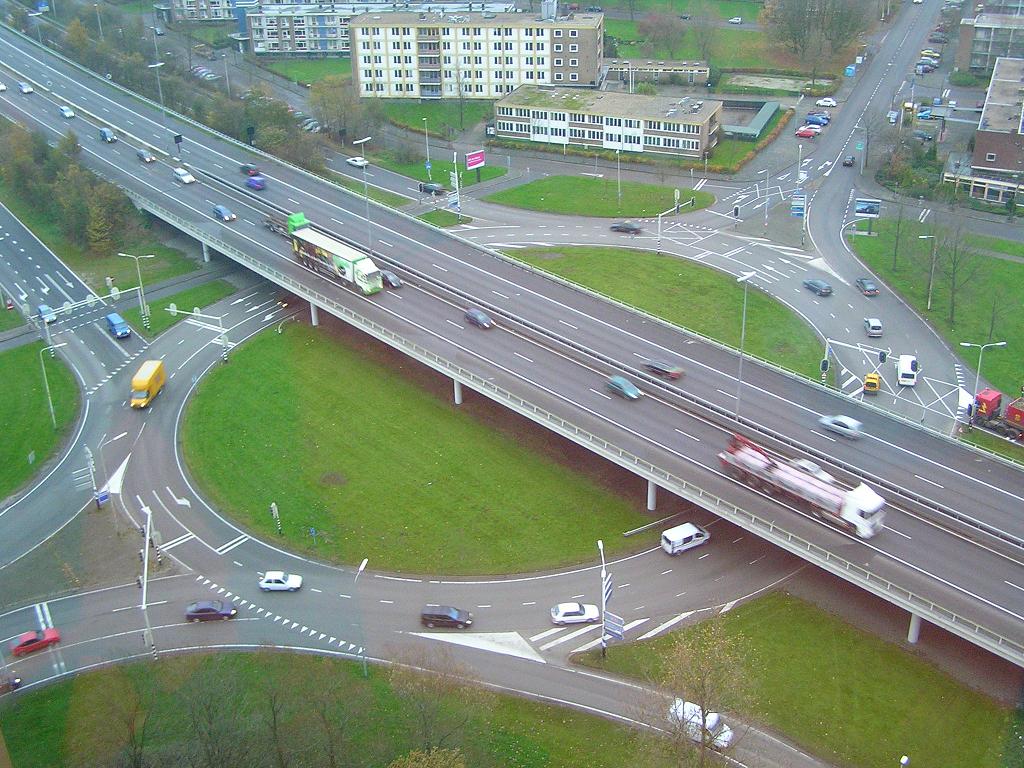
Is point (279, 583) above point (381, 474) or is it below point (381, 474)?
below

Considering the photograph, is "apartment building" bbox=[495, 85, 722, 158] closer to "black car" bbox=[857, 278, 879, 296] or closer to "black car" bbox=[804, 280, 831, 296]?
"black car" bbox=[804, 280, 831, 296]

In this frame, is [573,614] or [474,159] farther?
[474,159]

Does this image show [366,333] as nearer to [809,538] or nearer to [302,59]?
[809,538]

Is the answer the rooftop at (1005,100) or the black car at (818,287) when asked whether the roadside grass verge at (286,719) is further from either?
the rooftop at (1005,100)

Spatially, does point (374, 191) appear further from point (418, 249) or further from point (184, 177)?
point (418, 249)

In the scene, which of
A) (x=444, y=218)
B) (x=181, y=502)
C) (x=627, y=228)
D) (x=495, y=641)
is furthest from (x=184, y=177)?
(x=495, y=641)

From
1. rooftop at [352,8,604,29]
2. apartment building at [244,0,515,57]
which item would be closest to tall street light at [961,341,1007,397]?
rooftop at [352,8,604,29]

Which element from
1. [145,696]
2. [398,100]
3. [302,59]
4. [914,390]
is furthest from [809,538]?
[302,59]
